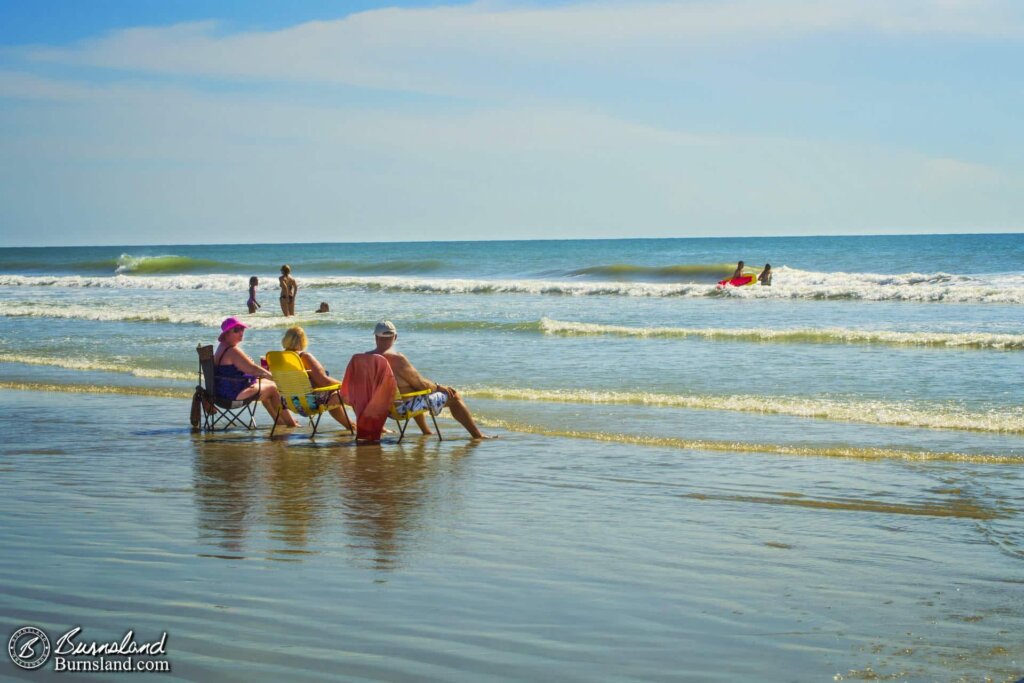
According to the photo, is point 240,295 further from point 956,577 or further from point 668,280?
point 956,577

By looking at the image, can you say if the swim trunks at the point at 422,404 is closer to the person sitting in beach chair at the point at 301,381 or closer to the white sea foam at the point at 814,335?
the person sitting in beach chair at the point at 301,381

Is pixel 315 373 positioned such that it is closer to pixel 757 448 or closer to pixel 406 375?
pixel 406 375

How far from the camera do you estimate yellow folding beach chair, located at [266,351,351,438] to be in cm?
1008

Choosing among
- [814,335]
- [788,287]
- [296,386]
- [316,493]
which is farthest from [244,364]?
[788,287]

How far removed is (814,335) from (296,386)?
12.4 m

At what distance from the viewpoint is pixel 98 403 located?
12.8m

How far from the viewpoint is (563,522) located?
6531 millimetres

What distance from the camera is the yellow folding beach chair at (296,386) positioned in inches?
397

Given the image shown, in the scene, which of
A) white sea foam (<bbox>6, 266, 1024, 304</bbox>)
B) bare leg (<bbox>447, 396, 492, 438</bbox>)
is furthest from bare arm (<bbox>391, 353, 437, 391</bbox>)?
white sea foam (<bbox>6, 266, 1024, 304</bbox>)

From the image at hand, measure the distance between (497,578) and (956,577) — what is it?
2.37 m

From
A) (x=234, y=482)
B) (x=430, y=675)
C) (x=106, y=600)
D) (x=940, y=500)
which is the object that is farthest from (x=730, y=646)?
(x=234, y=482)

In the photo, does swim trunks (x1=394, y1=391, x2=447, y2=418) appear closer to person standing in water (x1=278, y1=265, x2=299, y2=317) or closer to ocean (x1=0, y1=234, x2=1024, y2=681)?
ocean (x1=0, y1=234, x2=1024, y2=681)
